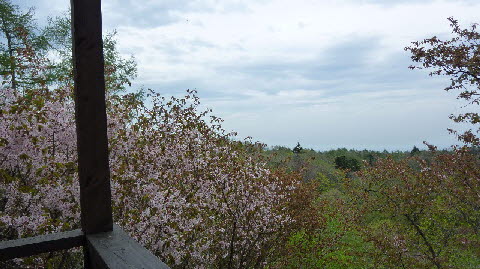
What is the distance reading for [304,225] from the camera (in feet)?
24.0

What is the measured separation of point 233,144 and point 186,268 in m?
2.77

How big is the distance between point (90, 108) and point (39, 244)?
0.72 m

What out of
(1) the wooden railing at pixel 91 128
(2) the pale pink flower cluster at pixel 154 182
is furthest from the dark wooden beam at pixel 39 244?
(2) the pale pink flower cluster at pixel 154 182

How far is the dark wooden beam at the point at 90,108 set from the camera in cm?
165

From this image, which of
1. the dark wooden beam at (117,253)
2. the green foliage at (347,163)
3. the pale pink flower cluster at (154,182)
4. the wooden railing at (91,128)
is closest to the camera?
the dark wooden beam at (117,253)

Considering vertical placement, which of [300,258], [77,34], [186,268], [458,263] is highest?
[77,34]

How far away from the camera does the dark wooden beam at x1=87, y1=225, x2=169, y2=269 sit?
129cm

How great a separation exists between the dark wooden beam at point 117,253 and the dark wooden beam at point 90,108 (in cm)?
11

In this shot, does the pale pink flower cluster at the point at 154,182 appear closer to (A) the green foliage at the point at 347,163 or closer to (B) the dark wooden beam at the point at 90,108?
(B) the dark wooden beam at the point at 90,108

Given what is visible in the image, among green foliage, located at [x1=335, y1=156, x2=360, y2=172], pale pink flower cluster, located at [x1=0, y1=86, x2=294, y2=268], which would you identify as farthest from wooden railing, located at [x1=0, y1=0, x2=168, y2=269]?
green foliage, located at [x1=335, y1=156, x2=360, y2=172]

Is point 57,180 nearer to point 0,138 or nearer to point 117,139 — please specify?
point 0,138

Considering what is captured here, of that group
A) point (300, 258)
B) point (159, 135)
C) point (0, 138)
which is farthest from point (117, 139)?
point (300, 258)

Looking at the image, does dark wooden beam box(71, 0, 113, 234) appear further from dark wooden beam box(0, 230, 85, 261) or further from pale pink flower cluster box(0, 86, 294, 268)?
pale pink flower cluster box(0, 86, 294, 268)

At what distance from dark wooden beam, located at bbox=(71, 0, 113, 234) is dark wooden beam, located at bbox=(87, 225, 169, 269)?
0.11 meters
